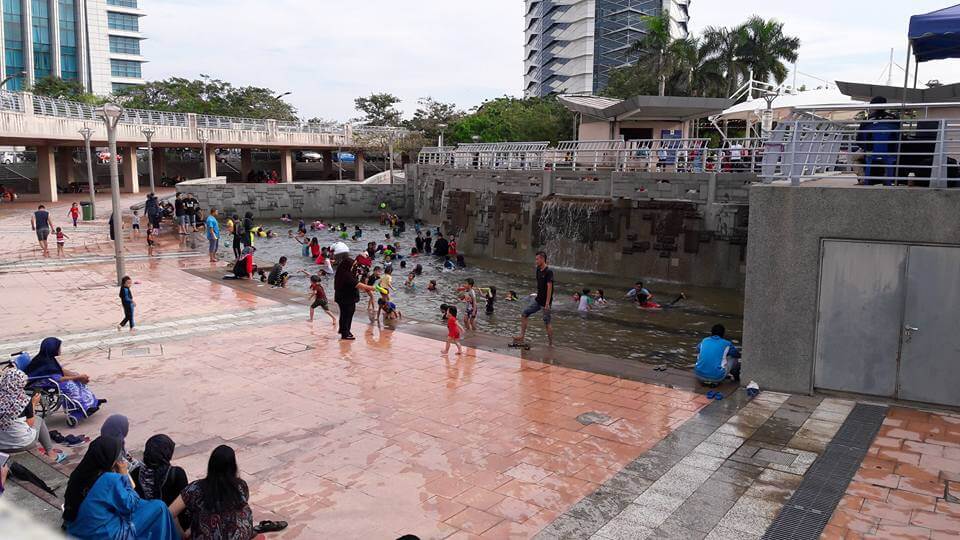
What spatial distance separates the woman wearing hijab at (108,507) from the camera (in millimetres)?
4902

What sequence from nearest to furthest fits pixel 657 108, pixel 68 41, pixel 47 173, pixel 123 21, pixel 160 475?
pixel 160 475, pixel 657 108, pixel 47 173, pixel 68 41, pixel 123 21

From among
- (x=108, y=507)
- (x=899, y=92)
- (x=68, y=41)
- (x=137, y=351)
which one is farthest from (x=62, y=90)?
(x=108, y=507)

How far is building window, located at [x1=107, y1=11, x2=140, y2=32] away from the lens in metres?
90.4

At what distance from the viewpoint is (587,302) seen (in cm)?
1767

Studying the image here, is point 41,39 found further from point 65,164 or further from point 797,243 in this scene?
point 797,243

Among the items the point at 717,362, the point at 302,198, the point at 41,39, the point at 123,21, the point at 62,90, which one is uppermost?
the point at 123,21

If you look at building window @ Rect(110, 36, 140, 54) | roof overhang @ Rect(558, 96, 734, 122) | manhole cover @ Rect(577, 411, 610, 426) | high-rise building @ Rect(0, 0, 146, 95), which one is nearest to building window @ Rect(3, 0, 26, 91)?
high-rise building @ Rect(0, 0, 146, 95)

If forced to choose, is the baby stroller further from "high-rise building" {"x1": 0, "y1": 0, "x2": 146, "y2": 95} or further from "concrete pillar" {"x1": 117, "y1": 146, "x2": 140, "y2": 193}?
"high-rise building" {"x1": 0, "y1": 0, "x2": 146, "y2": 95}

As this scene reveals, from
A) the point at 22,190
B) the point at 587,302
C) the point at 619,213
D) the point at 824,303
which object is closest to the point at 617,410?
the point at 824,303

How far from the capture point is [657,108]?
1068 inches

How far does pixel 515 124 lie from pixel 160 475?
168 feet

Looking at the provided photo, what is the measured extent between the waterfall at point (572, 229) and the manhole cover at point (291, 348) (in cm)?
1316

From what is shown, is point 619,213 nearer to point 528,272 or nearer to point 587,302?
point 528,272

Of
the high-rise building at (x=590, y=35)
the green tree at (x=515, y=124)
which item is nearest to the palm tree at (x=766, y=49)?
the green tree at (x=515, y=124)
